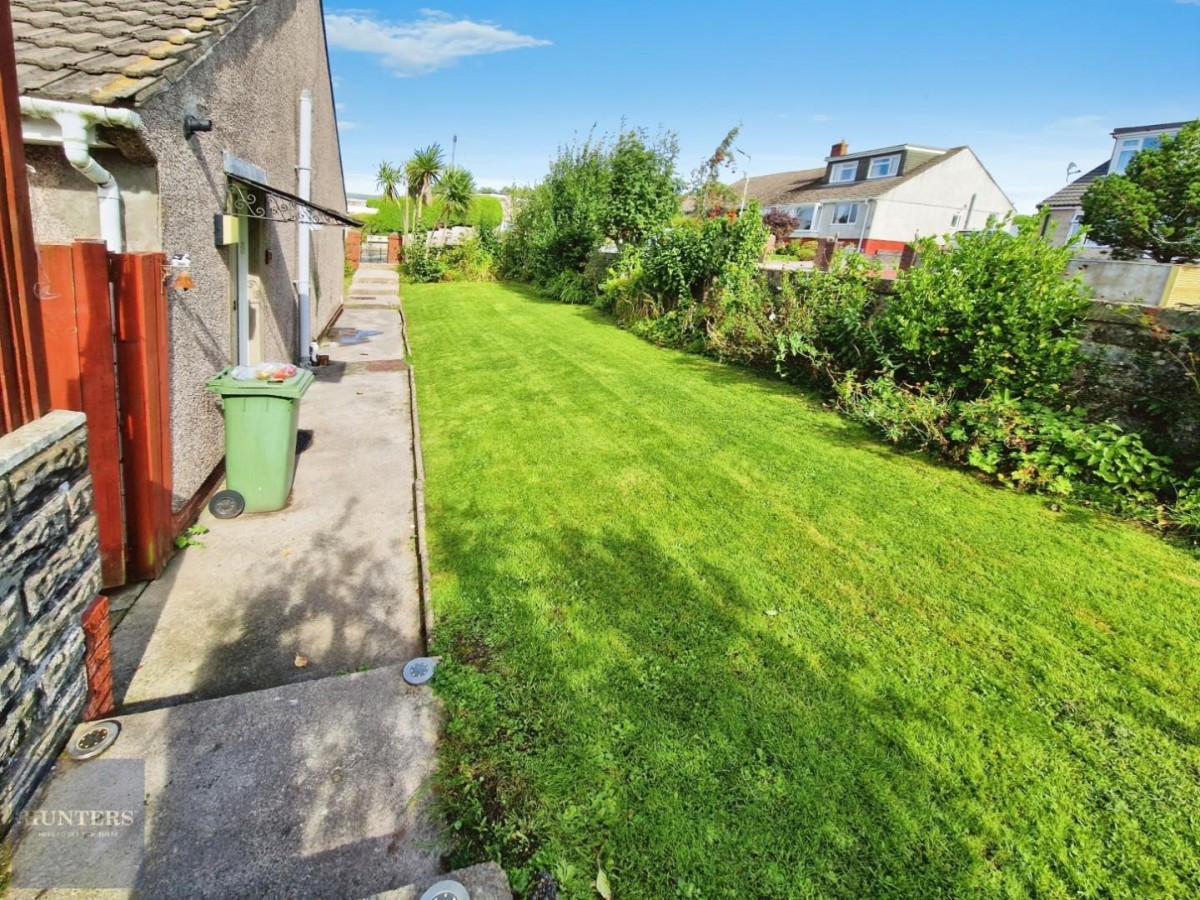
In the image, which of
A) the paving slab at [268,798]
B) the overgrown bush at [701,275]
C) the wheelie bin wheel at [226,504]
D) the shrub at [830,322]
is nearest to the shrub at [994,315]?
the shrub at [830,322]

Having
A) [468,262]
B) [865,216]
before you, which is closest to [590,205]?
[468,262]

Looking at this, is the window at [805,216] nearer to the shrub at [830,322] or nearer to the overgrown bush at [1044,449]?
the shrub at [830,322]

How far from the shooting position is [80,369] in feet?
11.7

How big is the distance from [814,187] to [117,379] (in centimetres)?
5076

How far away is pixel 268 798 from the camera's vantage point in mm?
2682

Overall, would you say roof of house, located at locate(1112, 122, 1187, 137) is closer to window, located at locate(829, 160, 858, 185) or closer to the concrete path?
window, located at locate(829, 160, 858, 185)

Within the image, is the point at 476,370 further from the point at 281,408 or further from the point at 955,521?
the point at 955,521

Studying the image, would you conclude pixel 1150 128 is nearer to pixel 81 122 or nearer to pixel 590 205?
pixel 590 205

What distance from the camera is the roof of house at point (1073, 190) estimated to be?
30.5 metres

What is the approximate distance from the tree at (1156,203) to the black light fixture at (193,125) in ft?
73.1

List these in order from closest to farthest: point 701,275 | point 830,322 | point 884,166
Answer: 1. point 830,322
2. point 701,275
3. point 884,166

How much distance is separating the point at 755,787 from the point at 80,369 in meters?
4.41

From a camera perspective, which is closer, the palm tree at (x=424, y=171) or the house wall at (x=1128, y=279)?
the house wall at (x=1128, y=279)

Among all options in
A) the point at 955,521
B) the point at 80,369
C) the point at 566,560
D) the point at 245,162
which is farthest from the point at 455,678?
the point at 245,162
